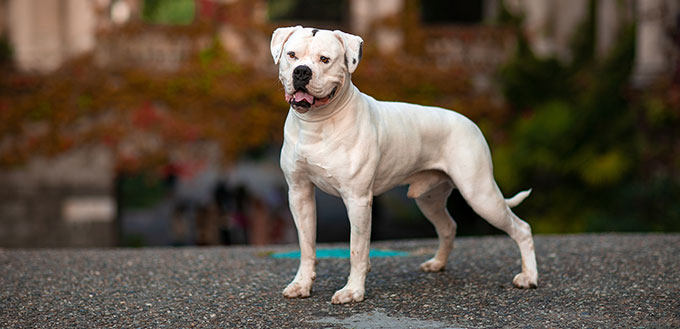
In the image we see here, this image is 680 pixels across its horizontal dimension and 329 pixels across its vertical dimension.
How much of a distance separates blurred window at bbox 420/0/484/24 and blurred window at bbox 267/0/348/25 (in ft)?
6.22

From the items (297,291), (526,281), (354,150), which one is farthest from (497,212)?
(297,291)

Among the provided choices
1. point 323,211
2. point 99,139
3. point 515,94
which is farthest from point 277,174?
point 515,94

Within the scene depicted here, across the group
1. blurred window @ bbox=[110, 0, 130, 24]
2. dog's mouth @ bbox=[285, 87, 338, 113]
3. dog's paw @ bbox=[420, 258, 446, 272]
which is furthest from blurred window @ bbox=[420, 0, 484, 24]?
dog's mouth @ bbox=[285, 87, 338, 113]

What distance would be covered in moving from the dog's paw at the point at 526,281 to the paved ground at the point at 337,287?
54mm

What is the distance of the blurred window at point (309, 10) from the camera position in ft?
52.2

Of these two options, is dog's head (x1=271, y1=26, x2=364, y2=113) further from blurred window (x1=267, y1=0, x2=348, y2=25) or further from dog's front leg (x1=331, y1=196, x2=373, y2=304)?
blurred window (x1=267, y1=0, x2=348, y2=25)

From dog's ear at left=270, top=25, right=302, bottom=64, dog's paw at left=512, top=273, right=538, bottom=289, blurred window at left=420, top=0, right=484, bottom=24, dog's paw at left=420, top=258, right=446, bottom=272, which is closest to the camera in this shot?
dog's ear at left=270, top=25, right=302, bottom=64

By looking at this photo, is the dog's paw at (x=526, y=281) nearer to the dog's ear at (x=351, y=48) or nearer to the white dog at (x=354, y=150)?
the white dog at (x=354, y=150)

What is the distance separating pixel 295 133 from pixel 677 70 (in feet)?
31.1

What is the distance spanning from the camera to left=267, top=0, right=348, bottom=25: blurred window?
15914 mm

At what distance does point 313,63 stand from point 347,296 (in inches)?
56.3

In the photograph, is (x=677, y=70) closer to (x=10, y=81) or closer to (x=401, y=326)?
(x=401, y=326)

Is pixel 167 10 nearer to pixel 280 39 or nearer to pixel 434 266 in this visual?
pixel 434 266

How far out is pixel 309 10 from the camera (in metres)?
16.0
